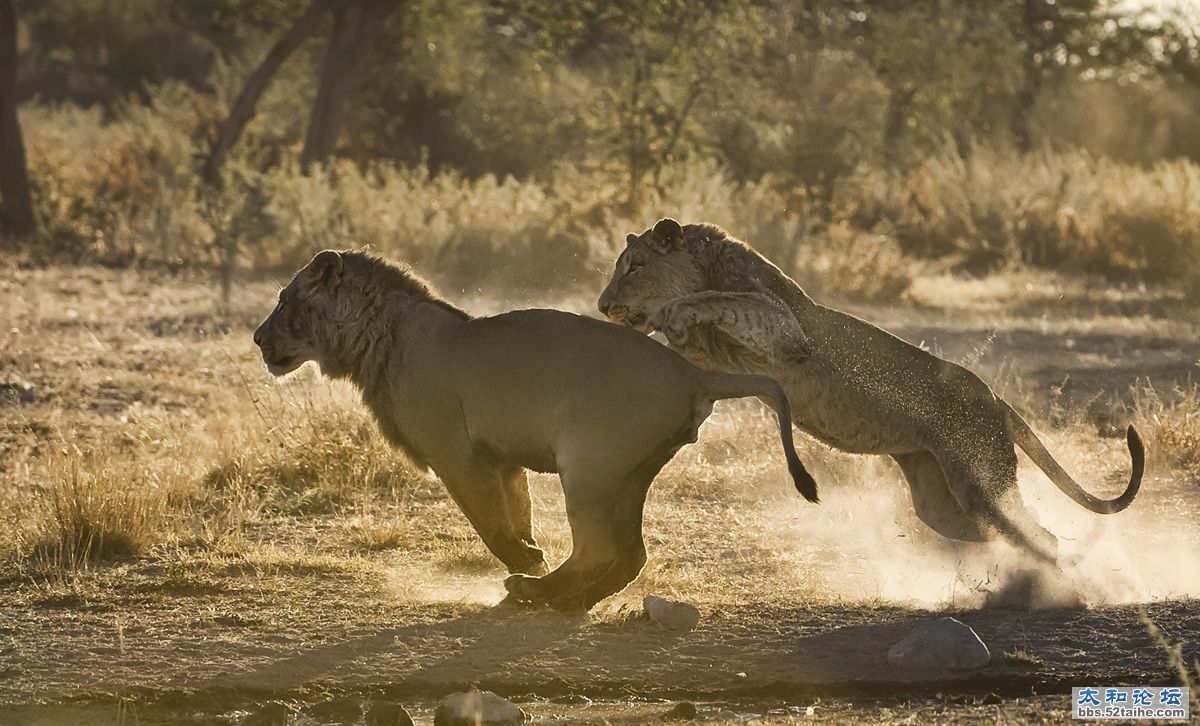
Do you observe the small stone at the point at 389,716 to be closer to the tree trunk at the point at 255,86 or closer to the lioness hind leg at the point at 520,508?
the lioness hind leg at the point at 520,508

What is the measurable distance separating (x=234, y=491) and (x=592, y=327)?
313 centimetres

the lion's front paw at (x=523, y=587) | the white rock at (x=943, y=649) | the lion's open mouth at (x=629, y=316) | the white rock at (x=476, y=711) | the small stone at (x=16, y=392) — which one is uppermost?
the lion's open mouth at (x=629, y=316)

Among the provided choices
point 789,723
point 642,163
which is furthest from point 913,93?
point 789,723

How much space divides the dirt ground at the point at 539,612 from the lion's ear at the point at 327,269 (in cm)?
125

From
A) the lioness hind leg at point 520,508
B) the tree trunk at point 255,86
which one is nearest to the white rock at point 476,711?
the lioness hind leg at point 520,508

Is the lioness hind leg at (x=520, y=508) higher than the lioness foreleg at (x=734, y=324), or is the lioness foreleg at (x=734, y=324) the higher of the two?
the lioness foreleg at (x=734, y=324)

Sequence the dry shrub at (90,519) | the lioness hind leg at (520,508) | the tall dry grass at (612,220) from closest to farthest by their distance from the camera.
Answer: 1. the lioness hind leg at (520,508)
2. the dry shrub at (90,519)
3. the tall dry grass at (612,220)

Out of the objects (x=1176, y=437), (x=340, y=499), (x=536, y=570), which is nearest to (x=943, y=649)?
(x=536, y=570)

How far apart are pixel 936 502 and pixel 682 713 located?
6.56ft

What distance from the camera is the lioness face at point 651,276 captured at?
723cm

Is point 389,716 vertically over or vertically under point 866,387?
under

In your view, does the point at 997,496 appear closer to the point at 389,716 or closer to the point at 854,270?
the point at 389,716

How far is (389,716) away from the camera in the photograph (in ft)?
18.2

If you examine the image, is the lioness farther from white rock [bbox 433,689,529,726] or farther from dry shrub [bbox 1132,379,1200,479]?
dry shrub [bbox 1132,379,1200,479]
